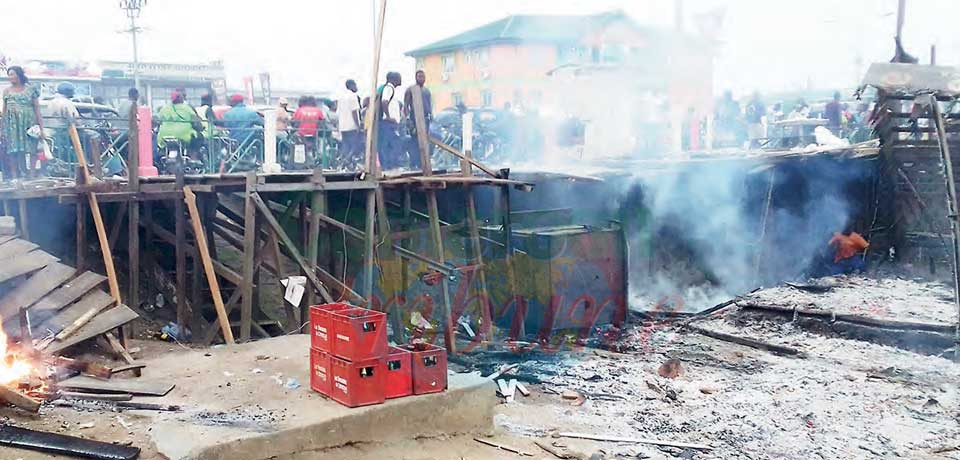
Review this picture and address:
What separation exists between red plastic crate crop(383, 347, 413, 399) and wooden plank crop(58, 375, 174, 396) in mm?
1665

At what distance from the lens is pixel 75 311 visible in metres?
7.00

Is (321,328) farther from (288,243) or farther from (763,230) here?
(763,230)

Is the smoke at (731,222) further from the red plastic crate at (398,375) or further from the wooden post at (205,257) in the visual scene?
the red plastic crate at (398,375)

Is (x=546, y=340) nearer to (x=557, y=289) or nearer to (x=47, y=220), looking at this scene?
(x=557, y=289)

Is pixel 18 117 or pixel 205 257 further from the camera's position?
pixel 18 117

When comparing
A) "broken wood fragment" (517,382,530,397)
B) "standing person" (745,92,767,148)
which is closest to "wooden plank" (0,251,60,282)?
"broken wood fragment" (517,382,530,397)

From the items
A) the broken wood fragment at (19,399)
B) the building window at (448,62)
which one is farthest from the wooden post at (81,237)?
the building window at (448,62)

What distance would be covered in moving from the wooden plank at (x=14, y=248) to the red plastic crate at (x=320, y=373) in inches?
123

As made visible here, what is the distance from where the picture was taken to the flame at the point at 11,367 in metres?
5.71

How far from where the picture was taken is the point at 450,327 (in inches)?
437

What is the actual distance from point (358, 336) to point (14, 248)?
3.79 meters

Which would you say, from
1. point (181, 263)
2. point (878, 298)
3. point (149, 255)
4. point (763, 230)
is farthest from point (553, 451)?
point (763, 230)

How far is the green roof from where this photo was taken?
2064cm

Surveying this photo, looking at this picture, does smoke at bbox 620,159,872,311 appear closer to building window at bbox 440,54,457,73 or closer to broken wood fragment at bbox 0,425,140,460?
broken wood fragment at bbox 0,425,140,460
